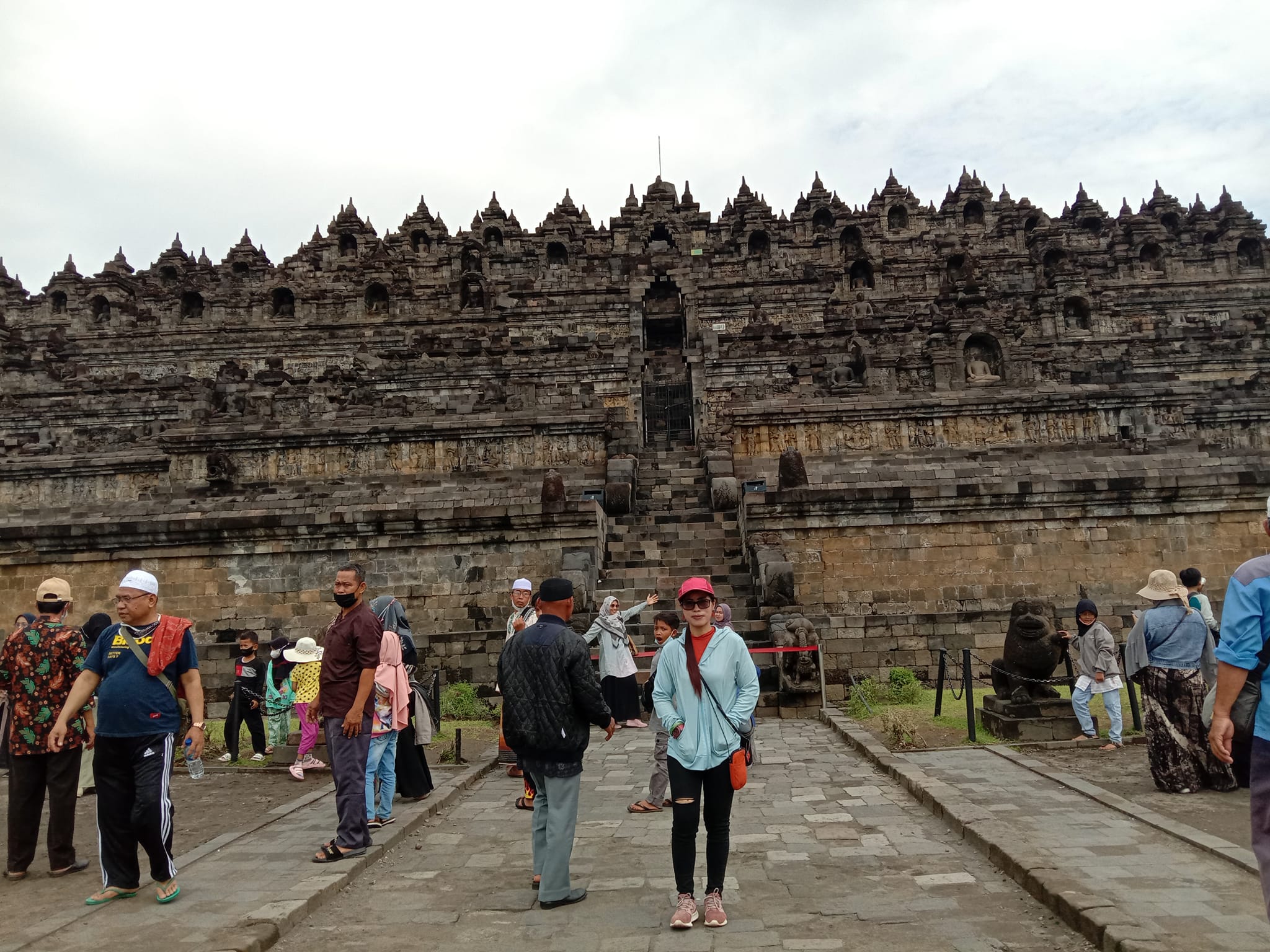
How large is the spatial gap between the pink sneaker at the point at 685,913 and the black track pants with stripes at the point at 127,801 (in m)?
3.15

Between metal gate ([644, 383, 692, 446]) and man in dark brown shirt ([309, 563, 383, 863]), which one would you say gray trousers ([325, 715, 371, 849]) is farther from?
metal gate ([644, 383, 692, 446])

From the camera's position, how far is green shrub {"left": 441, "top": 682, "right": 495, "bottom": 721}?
12906mm

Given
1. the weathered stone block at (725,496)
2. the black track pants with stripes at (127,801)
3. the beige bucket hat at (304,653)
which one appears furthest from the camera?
the weathered stone block at (725,496)

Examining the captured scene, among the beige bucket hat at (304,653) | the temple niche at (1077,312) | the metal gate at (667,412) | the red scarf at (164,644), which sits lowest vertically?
the beige bucket hat at (304,653)

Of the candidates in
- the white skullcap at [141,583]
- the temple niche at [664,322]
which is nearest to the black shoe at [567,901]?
the white skullcap at [141,583]

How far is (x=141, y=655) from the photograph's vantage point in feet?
18.5

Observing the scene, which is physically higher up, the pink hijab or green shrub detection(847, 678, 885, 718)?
the pink hijab

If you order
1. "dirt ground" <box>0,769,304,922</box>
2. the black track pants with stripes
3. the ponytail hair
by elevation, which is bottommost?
"dirt ground" <box>0,769,304,922</box>

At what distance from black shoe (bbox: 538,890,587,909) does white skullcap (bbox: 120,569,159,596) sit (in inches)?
125

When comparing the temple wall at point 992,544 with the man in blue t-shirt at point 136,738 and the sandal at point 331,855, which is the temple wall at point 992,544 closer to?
the sandal at point 331,855

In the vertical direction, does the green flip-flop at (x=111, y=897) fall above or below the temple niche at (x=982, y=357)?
below

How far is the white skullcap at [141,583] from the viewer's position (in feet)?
18.6

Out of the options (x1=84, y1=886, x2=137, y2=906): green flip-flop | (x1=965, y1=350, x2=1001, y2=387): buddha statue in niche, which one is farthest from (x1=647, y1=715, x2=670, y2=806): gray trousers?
(x1=965, y1=350, x2=1001, y2=387): buddha statue in niche

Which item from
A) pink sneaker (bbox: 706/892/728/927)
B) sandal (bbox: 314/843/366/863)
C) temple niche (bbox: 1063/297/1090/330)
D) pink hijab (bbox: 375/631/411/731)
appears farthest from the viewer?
temple niche (bbox: 1063/297/1090/330)
